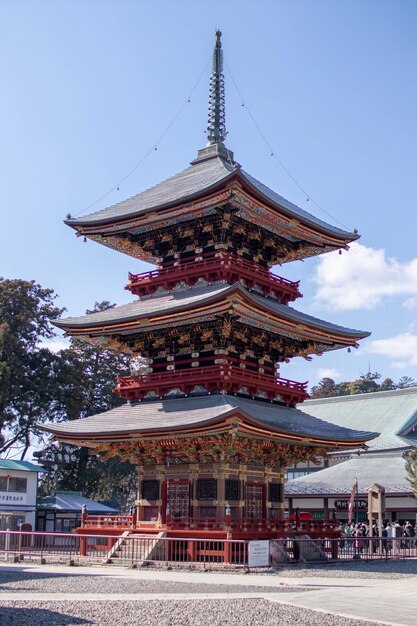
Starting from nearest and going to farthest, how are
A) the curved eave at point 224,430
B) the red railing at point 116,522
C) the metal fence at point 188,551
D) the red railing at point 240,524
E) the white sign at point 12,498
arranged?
the metal fence at point 188,551 < the curved eave at point 224,430 < the red railing at point 240,524 < the red railing at point 116,522 < the white sign at point 12,498

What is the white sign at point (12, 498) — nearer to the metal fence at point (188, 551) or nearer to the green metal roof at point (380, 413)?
the metal fence at point (188, 551)

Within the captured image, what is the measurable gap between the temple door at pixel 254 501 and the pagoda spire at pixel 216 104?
64.7 ft

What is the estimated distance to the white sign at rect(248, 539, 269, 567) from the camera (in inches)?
1065

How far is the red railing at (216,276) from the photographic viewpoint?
3566 cm

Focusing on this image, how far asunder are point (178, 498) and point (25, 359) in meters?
34.9

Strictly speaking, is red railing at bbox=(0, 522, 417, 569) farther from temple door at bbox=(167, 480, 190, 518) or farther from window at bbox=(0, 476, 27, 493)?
window at bbox=(0, 476, 27, 493)

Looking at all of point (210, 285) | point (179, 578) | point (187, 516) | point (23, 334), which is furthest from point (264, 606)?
point (23, 334)

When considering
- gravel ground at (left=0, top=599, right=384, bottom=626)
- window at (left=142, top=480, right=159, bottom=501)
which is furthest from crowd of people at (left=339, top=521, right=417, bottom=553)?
gravel ground at (left=0, top=599, right=384, bottom=626)

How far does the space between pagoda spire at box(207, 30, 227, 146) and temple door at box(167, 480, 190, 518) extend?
Answer: 19.9 meters

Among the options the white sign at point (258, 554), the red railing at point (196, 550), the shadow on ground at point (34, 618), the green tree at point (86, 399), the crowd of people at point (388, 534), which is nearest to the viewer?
the shadow on ground at point (34, 618)

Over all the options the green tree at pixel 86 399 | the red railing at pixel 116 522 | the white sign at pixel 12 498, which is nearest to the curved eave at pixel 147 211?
the red railing at pixel 116 522

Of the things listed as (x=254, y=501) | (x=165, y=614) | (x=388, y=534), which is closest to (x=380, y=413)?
(x=388, y=534)

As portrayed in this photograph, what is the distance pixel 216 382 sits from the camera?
33.9 m

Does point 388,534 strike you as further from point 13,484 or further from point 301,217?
point 13,484
